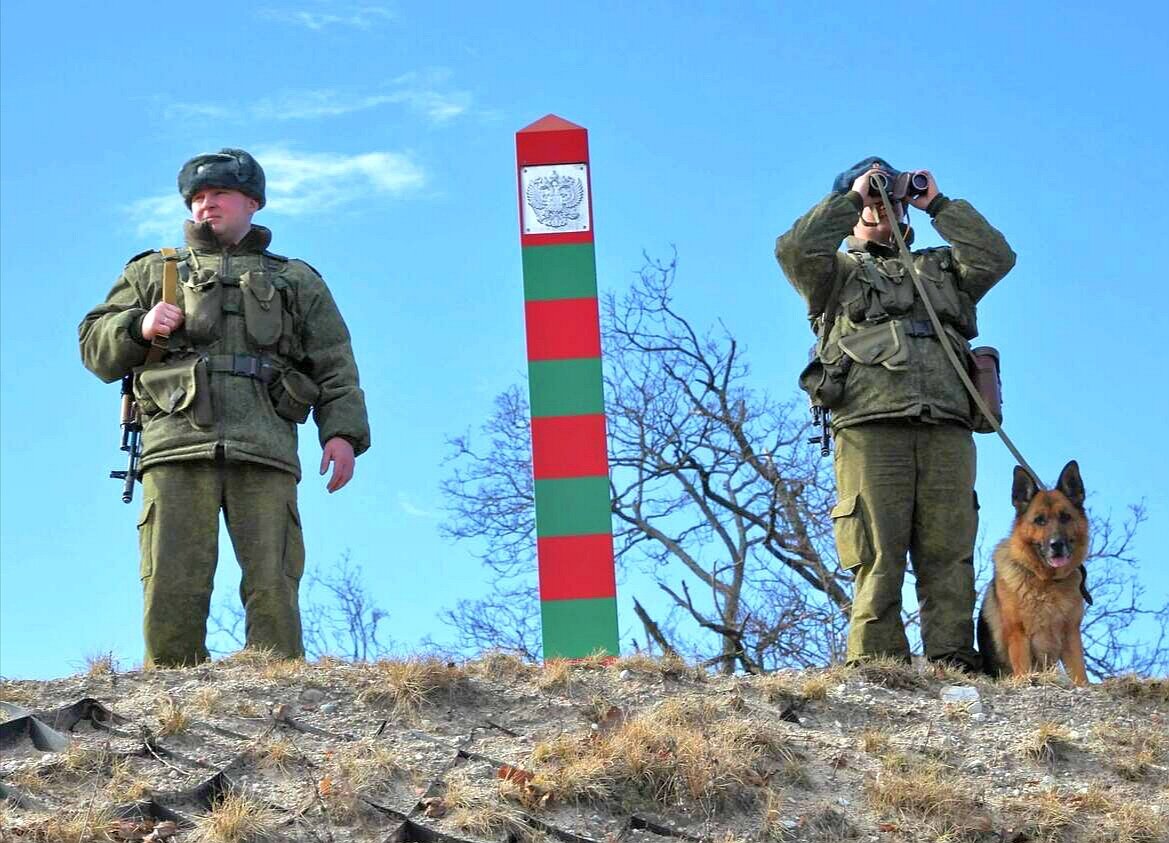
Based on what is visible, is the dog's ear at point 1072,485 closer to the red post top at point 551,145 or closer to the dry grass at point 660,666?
the dry grass at point 660,666

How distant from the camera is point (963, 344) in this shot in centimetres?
848

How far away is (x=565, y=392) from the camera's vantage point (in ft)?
27.0

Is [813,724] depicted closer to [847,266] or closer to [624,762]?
[624,762]

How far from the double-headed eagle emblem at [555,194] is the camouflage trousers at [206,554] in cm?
176

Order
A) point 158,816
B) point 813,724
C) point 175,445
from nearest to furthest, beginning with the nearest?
1. point 158,816
2. point 813,724
3. point 175,445

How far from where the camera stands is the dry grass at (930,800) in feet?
20.2

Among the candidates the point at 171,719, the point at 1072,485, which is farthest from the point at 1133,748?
the point at 171,719

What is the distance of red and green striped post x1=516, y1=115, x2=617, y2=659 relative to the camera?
799 cm

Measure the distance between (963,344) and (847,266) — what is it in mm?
665

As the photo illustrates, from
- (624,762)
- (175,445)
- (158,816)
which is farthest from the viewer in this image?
(175,445)

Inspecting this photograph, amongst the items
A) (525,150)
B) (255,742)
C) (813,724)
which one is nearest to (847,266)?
(525,150)

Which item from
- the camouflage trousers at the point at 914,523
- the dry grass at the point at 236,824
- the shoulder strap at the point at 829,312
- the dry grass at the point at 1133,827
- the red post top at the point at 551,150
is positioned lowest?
the dry grass at the point at 1133,827

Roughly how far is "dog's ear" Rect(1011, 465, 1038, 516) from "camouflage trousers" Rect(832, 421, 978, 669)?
0.58 metres

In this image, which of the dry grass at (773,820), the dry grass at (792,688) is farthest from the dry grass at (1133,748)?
the dry grass at (773,820)
